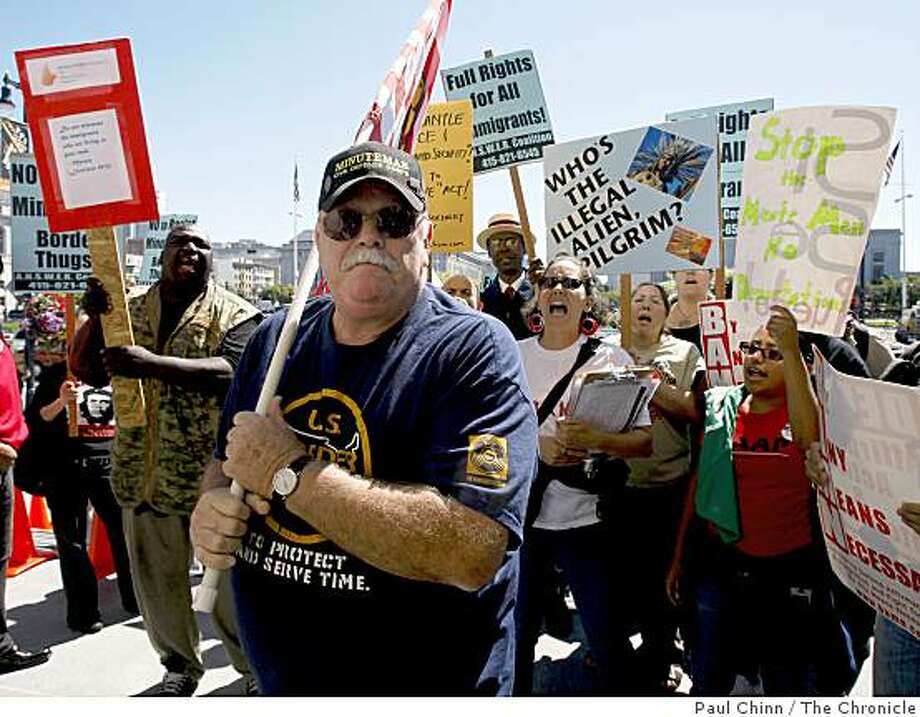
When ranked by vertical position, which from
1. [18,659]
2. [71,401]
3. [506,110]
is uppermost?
[506,110]

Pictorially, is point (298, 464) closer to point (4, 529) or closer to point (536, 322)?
point (536, 322)

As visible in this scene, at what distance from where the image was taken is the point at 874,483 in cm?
213

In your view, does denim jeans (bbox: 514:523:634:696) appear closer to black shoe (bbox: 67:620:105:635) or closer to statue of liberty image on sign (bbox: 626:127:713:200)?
statue of liberty image on sign (bbox: 626:127:713:200)

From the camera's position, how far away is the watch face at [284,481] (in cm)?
158

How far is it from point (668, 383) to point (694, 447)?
41cm

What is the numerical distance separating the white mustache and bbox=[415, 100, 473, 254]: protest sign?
155 inches

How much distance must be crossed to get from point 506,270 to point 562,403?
244cm

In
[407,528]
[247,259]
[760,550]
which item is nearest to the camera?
[407,528]

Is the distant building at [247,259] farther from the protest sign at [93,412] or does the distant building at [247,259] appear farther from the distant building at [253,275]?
the protest sign at [93,412]

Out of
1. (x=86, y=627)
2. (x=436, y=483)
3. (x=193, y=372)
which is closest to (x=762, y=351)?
(x=436, y=483)

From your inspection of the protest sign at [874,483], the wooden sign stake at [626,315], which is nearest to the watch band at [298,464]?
the protest sign at [874,483]

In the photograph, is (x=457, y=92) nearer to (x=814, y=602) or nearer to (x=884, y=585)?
(x=814, y=602)

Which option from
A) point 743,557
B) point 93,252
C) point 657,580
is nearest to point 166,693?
point 93,252
